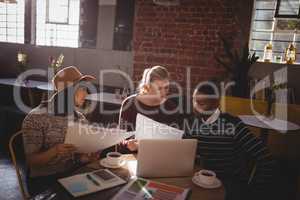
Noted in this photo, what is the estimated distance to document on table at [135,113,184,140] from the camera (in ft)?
5.78

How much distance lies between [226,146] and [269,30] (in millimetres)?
2479

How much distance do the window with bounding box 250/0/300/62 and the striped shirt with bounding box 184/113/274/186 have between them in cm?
224

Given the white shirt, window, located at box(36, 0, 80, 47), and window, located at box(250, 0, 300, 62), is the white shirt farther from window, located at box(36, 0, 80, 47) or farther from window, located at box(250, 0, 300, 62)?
window, located at box(36, 0, 80, 47)

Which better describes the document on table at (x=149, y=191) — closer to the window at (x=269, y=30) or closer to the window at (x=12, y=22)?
the window at (x=269, y=30)

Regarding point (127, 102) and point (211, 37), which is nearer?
point (127, 102)

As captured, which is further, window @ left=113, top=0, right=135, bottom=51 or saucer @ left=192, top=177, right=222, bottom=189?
window @ left=113, top=0, right=135, bottom=51

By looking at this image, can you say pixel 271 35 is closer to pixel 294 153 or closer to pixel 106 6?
pixel 294 153

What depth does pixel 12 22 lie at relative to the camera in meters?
5.50

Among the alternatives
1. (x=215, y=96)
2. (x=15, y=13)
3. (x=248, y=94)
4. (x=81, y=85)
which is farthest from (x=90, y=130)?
(x=15, y=13)

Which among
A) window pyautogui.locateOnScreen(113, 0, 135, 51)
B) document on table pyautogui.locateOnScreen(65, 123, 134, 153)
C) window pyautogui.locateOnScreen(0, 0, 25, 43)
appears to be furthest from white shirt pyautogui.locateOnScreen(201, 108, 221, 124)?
window pyautogui.locateOnScreen(0, 0, 25, 43)

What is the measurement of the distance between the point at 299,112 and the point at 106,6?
3.02 m

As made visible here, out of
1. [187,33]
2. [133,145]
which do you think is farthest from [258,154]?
[187,33]

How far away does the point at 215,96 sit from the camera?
1995 mm

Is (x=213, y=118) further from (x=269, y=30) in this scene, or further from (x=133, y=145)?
(x=269, y=30)
